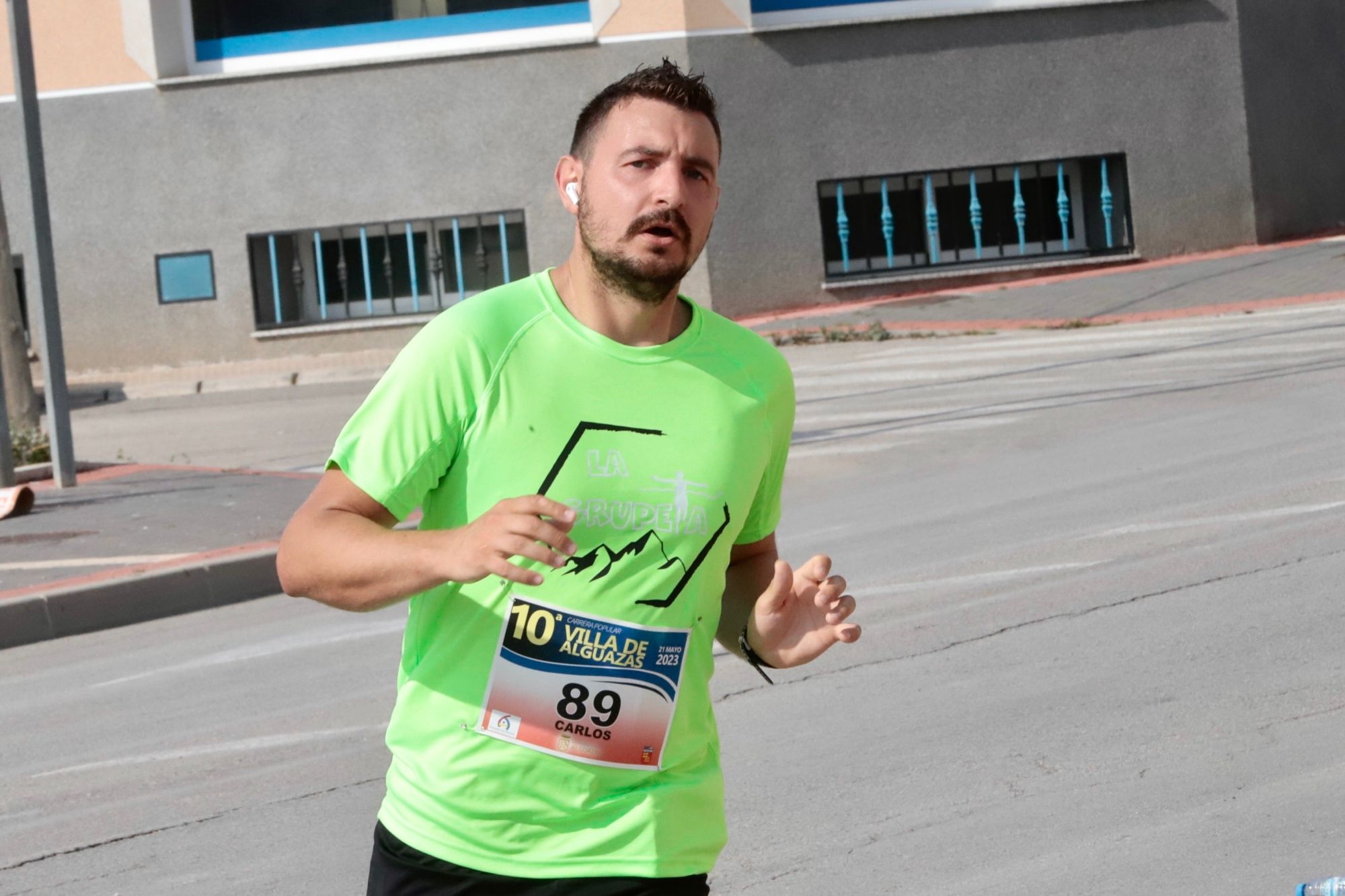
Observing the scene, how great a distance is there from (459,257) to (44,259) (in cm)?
1189

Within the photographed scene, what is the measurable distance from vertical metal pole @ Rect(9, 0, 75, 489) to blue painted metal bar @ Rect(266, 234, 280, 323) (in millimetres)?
11008

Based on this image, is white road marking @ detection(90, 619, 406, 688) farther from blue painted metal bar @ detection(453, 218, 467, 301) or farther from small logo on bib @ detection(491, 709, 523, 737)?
blue painted metal bar @ detection(453, 218, 467, 301)

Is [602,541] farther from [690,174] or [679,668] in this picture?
[690,174]

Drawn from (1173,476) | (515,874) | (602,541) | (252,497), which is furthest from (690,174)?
(252,497)

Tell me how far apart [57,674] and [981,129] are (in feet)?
62.0

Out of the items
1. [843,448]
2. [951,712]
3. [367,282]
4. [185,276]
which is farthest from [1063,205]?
[951,712]

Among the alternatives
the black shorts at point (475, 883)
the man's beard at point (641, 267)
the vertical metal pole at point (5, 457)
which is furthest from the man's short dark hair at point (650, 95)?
the vertical metal pole at point (5, 457)

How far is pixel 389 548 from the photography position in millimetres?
2480

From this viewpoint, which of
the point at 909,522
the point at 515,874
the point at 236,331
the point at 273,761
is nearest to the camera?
the point at 515,874

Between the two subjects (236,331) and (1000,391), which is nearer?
(1000,391)

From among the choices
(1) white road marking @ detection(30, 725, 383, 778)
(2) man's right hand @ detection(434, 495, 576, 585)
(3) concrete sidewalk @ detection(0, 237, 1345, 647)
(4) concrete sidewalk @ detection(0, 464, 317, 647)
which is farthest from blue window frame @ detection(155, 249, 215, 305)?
(2) man's right hand @ detection(434, 495, 576, 585)

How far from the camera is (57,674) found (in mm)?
8227

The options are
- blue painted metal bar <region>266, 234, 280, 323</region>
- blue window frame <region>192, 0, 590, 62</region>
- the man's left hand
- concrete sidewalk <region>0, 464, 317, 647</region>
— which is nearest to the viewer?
the man's left hand

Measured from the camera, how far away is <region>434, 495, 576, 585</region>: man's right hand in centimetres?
233
